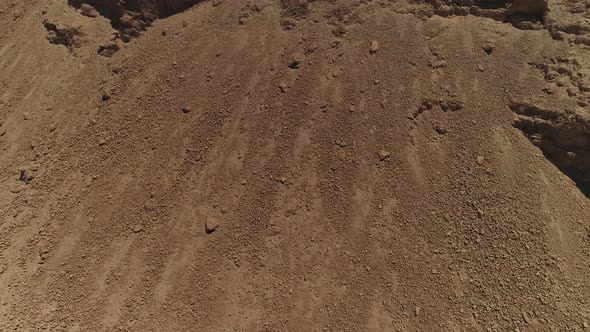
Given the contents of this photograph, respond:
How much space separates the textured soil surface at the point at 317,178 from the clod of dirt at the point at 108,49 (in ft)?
1.92

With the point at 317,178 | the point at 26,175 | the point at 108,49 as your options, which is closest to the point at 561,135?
the point at 317,178

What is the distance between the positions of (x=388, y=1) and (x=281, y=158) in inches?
166

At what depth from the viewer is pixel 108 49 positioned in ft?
33.7

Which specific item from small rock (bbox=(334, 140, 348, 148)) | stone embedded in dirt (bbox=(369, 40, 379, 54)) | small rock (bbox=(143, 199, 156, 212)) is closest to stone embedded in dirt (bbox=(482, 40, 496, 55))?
stone embedded in dirt (bbox=(369, 40, 379, 54))

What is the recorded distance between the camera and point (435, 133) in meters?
8.09

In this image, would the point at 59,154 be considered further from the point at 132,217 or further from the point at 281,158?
the point at 281,158

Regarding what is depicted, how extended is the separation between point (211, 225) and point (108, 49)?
552cm

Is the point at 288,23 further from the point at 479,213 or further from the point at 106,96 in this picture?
the point at 479,213

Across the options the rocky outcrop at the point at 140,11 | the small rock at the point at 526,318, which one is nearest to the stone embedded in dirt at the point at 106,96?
the rocky outcrop at the point at 140,11

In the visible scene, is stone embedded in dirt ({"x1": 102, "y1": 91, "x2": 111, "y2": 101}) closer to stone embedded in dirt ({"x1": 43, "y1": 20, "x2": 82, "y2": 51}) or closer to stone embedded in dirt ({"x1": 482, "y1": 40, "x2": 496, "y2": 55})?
stone embedded in dirt ({"x1": 43, "y1": 20, "x2": 82, "y2": 51})

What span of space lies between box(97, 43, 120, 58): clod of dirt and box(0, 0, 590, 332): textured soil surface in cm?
58

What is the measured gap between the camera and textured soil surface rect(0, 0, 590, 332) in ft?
23.3

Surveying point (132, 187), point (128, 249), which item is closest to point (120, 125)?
point (132, 187)

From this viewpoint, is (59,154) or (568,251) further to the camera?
(59,154)
